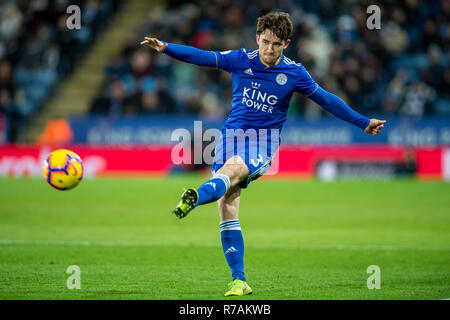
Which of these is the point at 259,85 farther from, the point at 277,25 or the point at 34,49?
the point at 34,49

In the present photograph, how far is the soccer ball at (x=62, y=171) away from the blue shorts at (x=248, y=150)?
1603mm

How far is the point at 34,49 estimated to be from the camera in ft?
82.6

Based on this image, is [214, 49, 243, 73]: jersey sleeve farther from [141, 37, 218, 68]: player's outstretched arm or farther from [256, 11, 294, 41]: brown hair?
[256, 11, 294, 41]: brown hair

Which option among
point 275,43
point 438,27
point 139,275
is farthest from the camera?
point 438,27

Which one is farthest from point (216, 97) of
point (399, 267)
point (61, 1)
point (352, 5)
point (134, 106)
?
point (399, 267)

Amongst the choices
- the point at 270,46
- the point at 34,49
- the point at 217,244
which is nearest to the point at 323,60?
the point at 34,49

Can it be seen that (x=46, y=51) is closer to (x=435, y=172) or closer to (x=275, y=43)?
(x=435, y=172)

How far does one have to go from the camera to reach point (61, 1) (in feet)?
85.8

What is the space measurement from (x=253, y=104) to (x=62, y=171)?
214 centimetres

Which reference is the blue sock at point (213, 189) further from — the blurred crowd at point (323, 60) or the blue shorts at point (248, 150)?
the blurred crowd at point (323, 60)

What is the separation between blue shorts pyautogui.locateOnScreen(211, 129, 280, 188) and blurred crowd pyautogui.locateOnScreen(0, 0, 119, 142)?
62.5 feet

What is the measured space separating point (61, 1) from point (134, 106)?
570 centimetres

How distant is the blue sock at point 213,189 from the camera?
5.80 metres

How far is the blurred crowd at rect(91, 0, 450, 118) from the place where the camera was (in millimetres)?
22234
